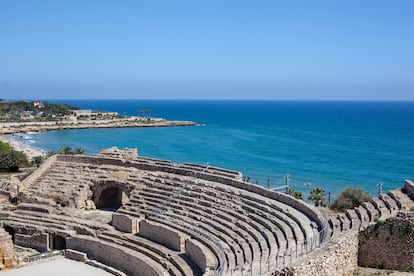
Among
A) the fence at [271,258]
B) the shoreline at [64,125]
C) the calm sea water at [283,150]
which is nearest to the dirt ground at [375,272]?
the fence at [271,258]

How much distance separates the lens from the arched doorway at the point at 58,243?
90.5ft

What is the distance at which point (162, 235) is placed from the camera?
24.3m

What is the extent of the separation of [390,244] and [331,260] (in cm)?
396

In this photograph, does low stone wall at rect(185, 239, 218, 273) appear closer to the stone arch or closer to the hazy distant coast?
the stone arch

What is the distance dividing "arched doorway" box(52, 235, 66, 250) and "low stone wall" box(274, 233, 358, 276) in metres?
16.6

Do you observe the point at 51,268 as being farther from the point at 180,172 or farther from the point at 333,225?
the point at 333,225

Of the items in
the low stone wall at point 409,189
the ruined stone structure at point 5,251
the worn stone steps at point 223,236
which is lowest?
the ruined stone structure at point 5,251

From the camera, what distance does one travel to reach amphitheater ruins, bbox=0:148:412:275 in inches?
716

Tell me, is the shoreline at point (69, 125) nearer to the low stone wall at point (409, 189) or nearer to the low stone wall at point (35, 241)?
the low stone wall at point (35, 241)

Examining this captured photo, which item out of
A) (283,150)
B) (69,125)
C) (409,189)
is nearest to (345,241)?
(409,189)

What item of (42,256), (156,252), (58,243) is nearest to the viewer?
(156,252)

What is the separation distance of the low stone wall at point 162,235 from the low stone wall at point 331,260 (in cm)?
812

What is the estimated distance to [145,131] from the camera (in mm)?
118125

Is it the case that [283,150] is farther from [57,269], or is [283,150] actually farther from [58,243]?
[57,269]
